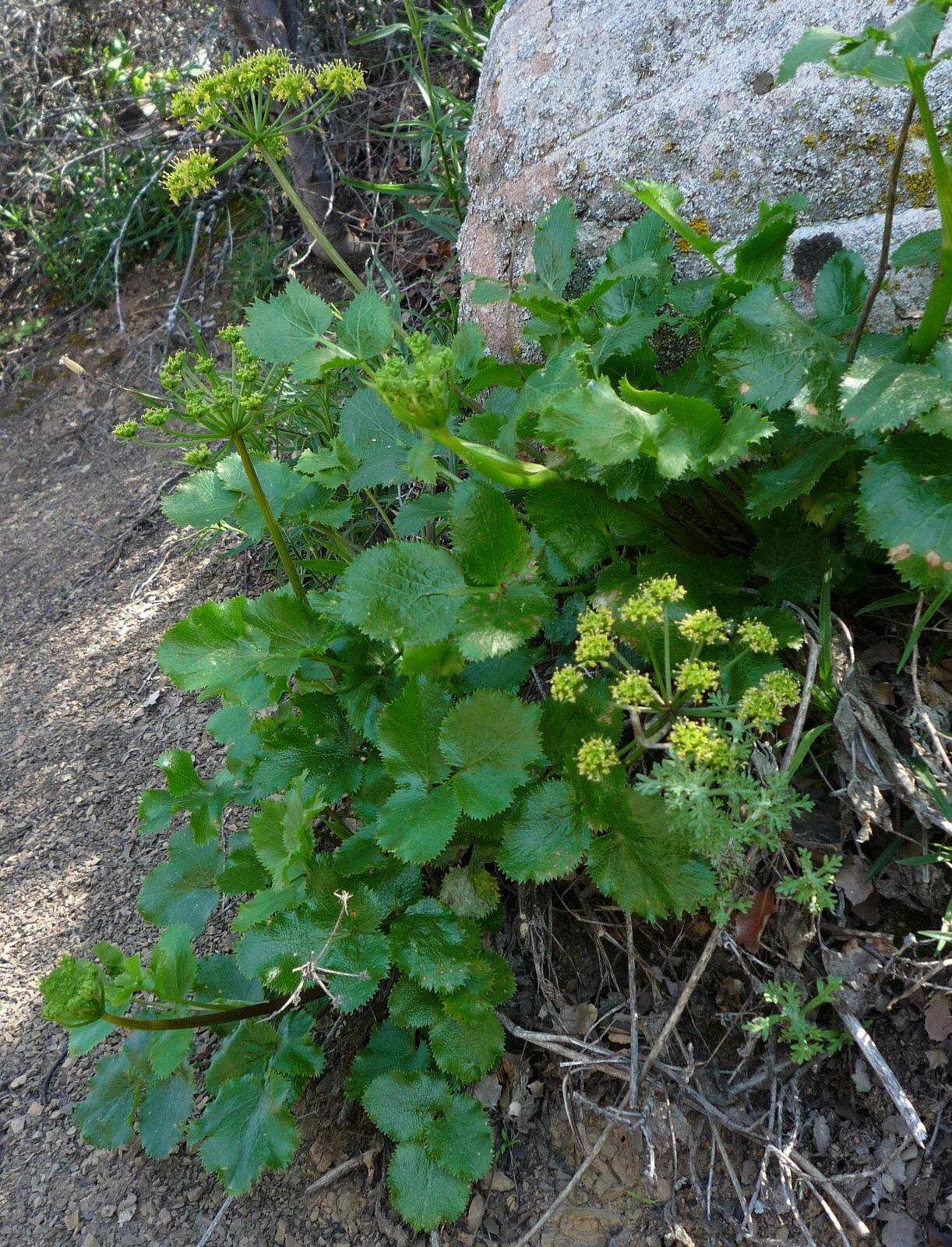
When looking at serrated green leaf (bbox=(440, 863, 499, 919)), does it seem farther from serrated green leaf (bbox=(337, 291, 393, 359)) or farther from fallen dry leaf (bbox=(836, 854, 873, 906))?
serrated green leaf (bbox=(337, 291, 393, 359))

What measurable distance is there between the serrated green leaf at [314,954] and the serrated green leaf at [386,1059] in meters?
0.14

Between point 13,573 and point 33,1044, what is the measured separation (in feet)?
6.59

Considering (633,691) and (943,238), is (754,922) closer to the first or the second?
(633,691)

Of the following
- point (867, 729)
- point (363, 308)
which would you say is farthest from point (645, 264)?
point (867, 729)

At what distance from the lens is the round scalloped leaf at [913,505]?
4.41ft

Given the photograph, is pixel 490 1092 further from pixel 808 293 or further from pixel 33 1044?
pixel 808 293

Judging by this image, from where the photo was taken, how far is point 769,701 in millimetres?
1367

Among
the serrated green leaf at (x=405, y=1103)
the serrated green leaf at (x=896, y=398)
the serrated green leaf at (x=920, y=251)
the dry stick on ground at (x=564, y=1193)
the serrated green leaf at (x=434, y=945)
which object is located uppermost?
the serrated green leaf at (x=920, y=251)

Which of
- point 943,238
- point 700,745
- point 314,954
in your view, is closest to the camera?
point 700,745

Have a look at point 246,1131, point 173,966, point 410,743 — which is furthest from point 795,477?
point 246,1131

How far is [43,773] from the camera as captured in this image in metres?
2.68

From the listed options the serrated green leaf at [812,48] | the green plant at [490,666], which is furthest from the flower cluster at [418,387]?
the serrated green leaf at [812,48]

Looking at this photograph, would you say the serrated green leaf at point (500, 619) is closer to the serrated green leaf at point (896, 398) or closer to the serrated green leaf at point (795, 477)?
the serrated green leaf at point (795, 477)

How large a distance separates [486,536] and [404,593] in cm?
17
